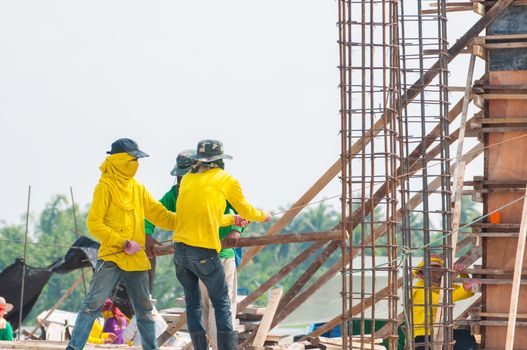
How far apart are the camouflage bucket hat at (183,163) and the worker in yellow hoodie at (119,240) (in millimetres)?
618

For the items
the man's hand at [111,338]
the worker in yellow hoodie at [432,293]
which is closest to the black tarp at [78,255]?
the man's hand at [111,338]

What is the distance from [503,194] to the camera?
1717 centimetres

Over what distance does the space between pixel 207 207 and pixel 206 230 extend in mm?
212

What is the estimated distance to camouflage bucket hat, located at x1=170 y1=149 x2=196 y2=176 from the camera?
14.7m

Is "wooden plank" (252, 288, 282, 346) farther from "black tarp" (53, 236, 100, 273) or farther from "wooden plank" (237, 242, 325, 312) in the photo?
"black tarp" (53, 236, 100, 273)

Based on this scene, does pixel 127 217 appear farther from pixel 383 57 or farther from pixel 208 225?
pixel 383 57

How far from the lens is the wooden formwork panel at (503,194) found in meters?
17.1

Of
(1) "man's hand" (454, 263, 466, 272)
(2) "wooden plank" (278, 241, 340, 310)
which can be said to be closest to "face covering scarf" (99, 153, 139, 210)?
(2) "wooden plank" (278, 241, 340, 310)

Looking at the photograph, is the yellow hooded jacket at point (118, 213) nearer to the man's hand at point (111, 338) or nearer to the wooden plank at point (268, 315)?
Result: the wooden plank at point (268, 315)

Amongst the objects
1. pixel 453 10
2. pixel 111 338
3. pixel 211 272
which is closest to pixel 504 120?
pixel 453 10

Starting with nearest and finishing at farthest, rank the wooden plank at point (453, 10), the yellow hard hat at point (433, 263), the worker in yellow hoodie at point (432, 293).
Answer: the worker in yellow hoodie at point (432, 293)
the yellow hard hat at point (433, 263)
the wooden plank at point (453, 10)

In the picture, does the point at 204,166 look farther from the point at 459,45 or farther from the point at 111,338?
the point at 111,338

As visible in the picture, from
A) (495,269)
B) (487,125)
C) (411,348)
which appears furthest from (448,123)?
(411,348)

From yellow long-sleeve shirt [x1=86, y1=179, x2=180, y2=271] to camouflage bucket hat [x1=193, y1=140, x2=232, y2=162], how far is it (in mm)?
707
